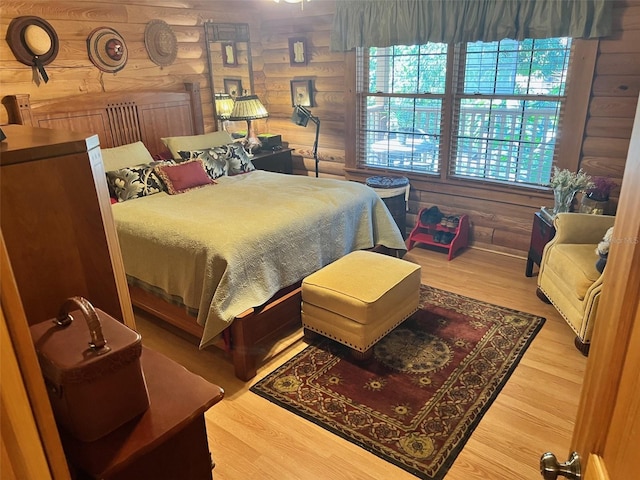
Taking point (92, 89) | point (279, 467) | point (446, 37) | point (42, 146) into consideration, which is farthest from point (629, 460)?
point (92, 89)

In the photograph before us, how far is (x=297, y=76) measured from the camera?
16.4 ft

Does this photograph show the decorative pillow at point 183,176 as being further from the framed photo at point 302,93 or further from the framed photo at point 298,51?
the framed photo at point 298,51

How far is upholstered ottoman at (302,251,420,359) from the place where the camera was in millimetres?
2553

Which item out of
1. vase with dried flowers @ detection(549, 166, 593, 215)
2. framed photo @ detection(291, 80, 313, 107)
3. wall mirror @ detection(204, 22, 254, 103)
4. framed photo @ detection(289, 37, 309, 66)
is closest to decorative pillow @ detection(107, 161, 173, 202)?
wall mirror @ detection(204, 22, 254, 103)

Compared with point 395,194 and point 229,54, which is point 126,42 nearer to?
point 229,54

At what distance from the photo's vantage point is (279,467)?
2.02 meters

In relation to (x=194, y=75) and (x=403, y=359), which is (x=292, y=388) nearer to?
(x=403, y=359)

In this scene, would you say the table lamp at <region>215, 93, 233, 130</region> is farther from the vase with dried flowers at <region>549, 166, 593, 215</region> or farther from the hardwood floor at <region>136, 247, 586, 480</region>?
the vase with dried flowers at <region>549, 166, 593, 215</region>

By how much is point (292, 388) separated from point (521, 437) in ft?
3.68

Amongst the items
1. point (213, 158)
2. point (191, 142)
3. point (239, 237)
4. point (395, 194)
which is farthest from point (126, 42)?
point (395, 194)

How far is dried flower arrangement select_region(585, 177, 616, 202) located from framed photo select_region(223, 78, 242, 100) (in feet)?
11.2

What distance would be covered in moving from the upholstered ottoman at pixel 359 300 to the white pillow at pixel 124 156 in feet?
5.98

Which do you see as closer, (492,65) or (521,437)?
(521,437)

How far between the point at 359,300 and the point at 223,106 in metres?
3.10
